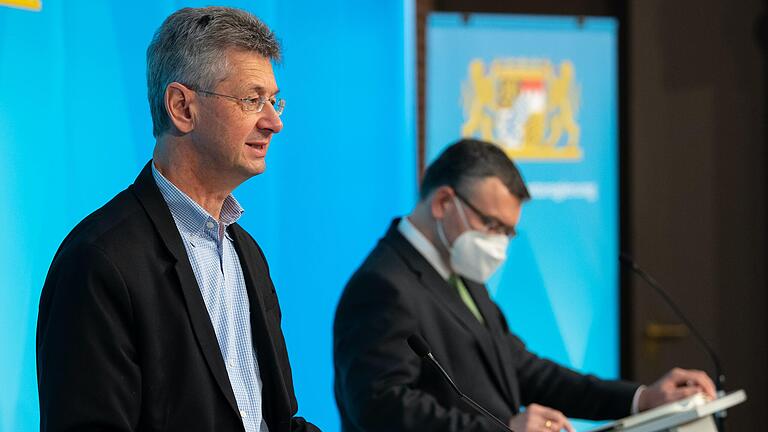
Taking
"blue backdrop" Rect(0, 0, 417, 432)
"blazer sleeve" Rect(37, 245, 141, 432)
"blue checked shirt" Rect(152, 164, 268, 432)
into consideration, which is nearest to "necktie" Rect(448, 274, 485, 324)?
"blue backdrop" Rect(0, 0, 417, 432)

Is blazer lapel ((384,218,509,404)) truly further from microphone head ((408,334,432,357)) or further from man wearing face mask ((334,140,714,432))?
microphone head ((408,334,432,357))

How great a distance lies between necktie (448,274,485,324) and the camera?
301 centimetres

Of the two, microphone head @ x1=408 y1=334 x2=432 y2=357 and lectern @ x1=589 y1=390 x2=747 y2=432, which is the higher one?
microphone head @ x1=408 y1=334 x2=432 y2=357

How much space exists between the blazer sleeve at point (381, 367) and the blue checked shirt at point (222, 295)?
33.0 inches

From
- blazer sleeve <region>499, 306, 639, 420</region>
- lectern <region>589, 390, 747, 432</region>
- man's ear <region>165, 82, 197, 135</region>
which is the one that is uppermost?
man's ear <region>165, 82, 197, 135</region>

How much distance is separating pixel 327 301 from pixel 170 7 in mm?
952

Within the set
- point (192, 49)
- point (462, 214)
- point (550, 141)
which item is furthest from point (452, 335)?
point (550, 141)

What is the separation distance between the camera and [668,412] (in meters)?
2.43

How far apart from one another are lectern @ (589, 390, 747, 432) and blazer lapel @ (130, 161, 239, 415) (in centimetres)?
116

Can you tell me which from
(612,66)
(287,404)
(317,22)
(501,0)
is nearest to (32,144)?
(287,404)

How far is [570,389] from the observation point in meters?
3.16

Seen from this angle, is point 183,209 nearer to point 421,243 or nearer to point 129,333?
point 129,333

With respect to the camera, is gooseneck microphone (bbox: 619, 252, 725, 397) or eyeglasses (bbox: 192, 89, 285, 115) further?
gooseneck microphone (bbox: 619, 252, 725, 397)

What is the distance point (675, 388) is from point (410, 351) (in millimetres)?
924
